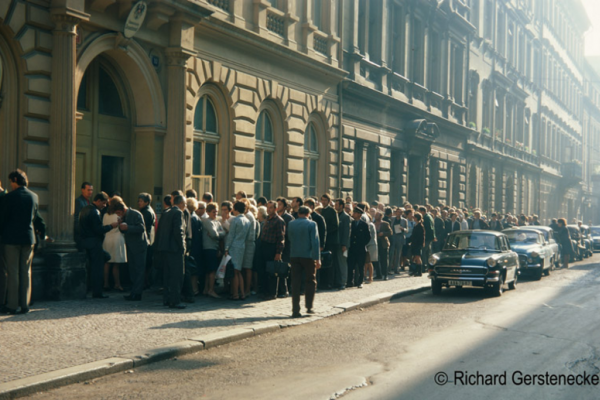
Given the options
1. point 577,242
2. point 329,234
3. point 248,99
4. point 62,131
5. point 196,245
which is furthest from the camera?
point 577,242

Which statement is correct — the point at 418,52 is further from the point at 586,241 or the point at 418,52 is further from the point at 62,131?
the point at 62,131

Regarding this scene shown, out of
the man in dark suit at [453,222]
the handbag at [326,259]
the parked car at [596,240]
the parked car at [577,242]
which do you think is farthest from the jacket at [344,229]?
the parked car at [596,240]

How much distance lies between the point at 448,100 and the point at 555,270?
40.0 ft

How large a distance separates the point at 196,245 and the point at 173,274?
4.52 feet

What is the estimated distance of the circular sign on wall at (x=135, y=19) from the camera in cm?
1448

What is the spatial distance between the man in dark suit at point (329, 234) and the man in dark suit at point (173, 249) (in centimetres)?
465

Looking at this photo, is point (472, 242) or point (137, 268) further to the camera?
point (472, 242)

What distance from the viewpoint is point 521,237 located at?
2366 centimetres

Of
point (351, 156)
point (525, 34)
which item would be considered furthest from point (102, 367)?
point (525, 34)

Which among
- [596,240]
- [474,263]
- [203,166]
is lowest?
[596,240]

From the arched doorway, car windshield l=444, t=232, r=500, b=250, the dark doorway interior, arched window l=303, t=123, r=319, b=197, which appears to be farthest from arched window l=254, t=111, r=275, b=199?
car windshield l=444, t=232, r=500, b=250

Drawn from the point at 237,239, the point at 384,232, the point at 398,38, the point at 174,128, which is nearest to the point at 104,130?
the point at 174,128

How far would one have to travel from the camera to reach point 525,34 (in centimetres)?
5375

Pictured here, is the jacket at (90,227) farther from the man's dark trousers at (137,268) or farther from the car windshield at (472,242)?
the car windshield at (472,242)
